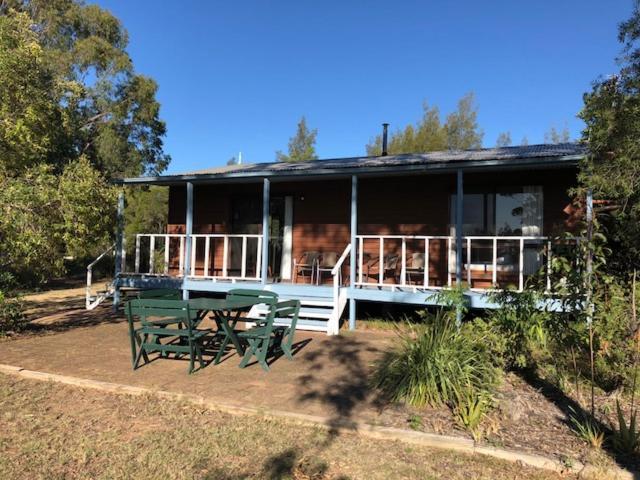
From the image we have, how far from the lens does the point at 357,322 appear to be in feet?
33.3

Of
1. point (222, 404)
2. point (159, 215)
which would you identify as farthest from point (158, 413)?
point (159, 215)

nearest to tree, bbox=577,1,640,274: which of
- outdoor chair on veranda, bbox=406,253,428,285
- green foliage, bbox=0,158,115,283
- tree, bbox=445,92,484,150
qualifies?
outdoor chair on veranda, bbox=406,253,428,285

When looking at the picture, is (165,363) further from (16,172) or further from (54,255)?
(16,172)

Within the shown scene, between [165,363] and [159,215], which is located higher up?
[159,215]

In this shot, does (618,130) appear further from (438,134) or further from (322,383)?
(438,134)

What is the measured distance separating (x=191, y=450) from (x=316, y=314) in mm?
5466

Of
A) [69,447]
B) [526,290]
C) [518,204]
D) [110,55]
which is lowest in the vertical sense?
[69,447]

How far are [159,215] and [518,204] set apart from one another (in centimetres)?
1776

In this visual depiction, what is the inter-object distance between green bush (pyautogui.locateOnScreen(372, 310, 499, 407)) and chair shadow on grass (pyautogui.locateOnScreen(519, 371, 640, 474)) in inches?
23.3

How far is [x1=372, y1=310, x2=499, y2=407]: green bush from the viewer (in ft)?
16.2

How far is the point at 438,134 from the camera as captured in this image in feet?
117

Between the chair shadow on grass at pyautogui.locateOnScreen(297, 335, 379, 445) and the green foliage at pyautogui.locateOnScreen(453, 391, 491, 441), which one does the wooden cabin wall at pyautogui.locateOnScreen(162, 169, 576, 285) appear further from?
the green foliage at pyautogui.locateOnScreen(453, 391, 491, 441)

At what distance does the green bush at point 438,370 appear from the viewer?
A: 16.2 ft

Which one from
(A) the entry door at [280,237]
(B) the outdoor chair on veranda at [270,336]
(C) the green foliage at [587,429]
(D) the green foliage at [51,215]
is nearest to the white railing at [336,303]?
A: (B) the outdoor chair on veranda at [270,336]
